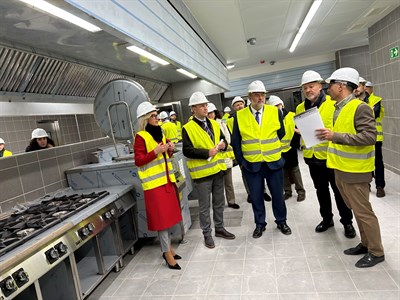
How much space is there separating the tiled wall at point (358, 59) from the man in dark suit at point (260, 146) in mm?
7497

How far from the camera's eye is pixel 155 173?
2732mm

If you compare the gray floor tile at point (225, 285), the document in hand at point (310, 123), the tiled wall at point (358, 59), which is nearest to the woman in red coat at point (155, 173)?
the gray floor tile at point (225, 285)

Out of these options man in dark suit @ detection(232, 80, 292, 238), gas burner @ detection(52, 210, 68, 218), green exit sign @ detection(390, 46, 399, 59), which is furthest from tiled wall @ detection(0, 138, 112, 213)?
green exit sign @ detection(390, 46, 399, 59)

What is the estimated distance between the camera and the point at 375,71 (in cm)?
553

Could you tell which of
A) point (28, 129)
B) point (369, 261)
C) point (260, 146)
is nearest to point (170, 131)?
point (28, 129)

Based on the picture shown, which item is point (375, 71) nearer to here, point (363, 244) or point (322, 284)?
point (363, 244)

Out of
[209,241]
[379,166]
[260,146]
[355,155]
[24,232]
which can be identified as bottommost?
[209,241]

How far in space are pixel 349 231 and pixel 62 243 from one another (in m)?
2.70

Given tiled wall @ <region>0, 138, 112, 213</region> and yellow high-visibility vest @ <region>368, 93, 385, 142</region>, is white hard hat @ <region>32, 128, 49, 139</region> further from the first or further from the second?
yellow high-visibility vest @ <region>368, 93, 385, 142</region>

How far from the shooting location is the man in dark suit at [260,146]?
3061 mm

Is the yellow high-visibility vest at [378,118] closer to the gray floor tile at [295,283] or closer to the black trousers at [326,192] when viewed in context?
the black trousers at [326,192]

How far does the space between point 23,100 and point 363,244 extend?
3.49 metres

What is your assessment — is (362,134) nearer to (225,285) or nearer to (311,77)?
(311,77)

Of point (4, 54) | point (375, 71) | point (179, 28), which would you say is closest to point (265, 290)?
point (179, 28)
